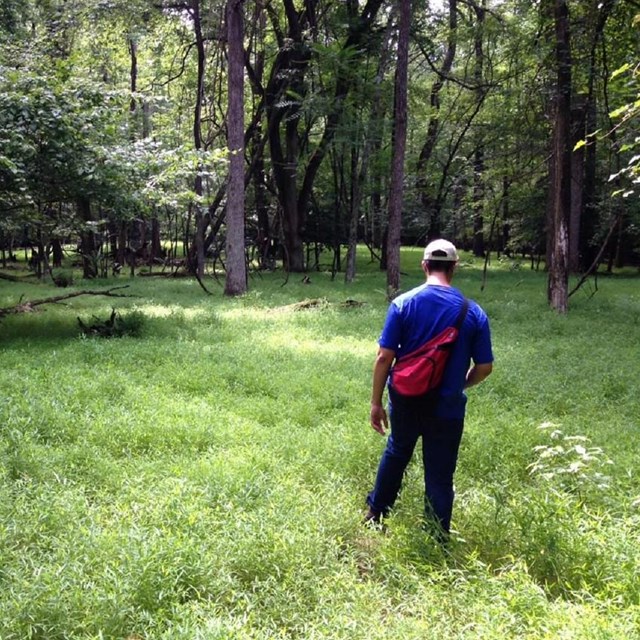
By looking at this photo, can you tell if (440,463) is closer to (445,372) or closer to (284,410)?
(445,372)

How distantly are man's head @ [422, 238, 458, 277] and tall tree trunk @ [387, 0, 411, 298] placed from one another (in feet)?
34.1

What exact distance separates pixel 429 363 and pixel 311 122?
1813cm

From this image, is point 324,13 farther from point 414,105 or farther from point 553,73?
point 553,73

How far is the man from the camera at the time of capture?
334 cm

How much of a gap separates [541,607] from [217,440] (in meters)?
2.95

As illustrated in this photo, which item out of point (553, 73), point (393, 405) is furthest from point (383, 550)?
point (553, 73)

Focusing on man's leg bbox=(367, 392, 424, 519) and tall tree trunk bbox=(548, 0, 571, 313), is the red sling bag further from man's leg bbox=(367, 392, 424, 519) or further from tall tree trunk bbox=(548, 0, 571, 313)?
Answer: tall tree trunk bbox=(548, 0, 571, 313)

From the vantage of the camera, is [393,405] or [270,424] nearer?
[393,405]

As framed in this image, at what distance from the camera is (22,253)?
36375 millimetres

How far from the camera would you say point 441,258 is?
3410mm

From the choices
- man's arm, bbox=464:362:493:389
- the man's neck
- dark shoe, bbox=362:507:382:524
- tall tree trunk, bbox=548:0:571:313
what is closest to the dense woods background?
tall tree trunk, bbox=548:0:571:313

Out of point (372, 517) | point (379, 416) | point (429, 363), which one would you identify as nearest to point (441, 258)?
point (429, 363)

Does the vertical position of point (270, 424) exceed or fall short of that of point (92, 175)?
it falls short

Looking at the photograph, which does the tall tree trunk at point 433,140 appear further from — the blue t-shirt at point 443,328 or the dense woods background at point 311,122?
the blue t-shirt at point 443,328
